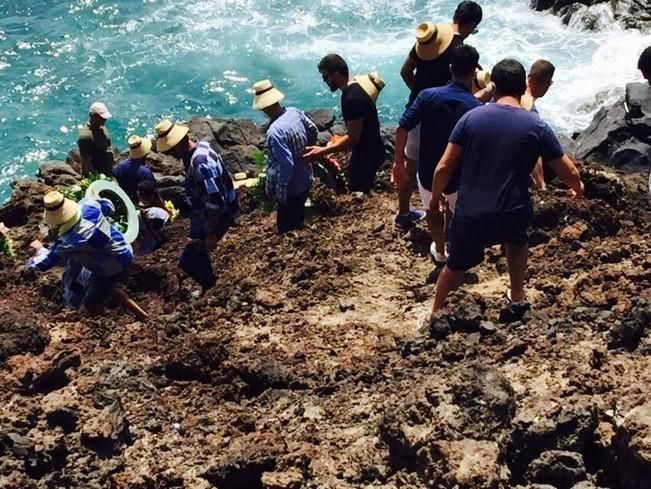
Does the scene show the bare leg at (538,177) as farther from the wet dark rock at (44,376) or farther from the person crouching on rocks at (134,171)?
the wet dark rock at (44,376)

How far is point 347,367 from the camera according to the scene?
21.8 feet

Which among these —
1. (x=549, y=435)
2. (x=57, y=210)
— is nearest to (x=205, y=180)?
(x=57, y=210)

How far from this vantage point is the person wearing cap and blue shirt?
1116 centimetres

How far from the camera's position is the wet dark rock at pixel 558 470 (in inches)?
183

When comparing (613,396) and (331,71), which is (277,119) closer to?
(331,71)

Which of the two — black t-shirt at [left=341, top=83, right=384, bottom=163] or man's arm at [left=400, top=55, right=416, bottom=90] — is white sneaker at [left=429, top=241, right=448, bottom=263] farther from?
man's arm at [left=400, top=55, right=416, bottom=90]

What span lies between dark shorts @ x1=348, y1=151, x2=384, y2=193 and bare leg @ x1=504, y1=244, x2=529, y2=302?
10.4ft

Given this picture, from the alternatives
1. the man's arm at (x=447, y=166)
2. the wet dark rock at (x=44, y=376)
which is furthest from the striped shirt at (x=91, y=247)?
the man's arm at (x=447, y=166)

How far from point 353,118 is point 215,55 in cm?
1328

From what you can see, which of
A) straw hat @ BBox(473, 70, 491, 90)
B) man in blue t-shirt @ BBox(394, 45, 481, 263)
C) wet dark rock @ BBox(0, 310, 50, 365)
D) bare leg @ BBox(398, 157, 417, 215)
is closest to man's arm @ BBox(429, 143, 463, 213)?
man in blue t-shirt @ BBox(394, 45, 481, 263)

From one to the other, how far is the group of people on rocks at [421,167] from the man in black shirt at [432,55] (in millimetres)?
12

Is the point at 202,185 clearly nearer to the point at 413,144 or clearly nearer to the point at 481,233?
the point at 413,144

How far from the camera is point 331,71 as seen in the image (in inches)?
329

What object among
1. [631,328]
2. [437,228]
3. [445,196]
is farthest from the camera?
[437,228]
